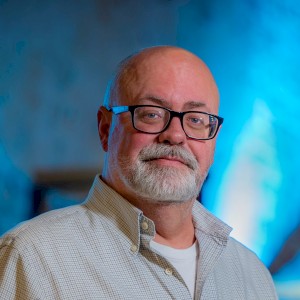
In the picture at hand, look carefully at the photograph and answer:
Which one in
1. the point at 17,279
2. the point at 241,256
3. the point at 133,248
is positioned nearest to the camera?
the point at 17,279

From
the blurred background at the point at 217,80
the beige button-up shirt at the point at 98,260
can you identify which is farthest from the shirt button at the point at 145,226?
the blurred background at the point at 217,80

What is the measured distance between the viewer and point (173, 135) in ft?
3.81

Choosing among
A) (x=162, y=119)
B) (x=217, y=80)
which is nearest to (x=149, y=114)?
(x=162, y=119)

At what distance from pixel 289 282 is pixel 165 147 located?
0.74m

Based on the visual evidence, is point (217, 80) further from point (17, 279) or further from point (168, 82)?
point (17, 279)

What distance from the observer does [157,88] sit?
1.21 metres

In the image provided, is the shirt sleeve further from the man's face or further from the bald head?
the bald head

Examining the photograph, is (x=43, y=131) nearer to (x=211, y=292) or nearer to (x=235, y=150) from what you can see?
(x=235, y=150)

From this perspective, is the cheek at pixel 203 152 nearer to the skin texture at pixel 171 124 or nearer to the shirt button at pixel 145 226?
the skin texture at pixel 171 124

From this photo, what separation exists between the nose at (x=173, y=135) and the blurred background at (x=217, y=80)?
0.49 m

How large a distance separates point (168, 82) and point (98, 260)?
1.18 feet

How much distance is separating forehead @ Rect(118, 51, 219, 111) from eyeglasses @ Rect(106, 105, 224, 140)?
0.06ft

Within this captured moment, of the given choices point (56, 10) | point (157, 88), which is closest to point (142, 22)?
point (56, 10)

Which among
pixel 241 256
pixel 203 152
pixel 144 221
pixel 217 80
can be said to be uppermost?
pixel 217 80
